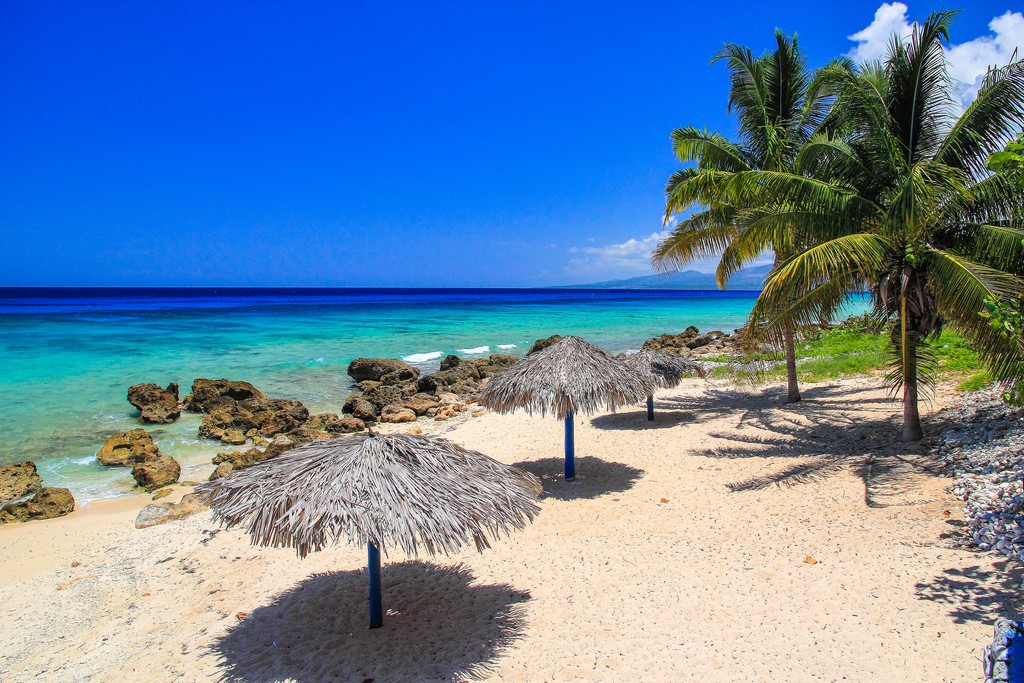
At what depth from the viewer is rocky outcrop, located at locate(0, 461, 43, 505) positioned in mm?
9469

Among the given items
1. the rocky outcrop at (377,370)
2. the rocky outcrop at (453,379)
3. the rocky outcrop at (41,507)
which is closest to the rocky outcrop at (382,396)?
the rocky outcrop at (453,379)

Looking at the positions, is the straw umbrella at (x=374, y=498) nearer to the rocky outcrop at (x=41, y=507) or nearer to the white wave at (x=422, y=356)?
the rocky outcrop at (x=41, y=507)

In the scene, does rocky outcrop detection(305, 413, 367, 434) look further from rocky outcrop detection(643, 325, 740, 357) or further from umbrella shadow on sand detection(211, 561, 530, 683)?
rocky outcrop detection(643, 325, 740, 357)

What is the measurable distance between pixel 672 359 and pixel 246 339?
96.3 ft

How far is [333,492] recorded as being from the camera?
14.8 ft

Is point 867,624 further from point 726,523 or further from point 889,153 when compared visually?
point 889,153

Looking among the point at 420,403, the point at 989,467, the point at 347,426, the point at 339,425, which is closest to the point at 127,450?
the point at 339,425

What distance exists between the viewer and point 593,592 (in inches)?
223

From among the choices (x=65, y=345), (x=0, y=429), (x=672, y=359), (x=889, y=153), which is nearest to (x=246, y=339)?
(x=65, y=345)

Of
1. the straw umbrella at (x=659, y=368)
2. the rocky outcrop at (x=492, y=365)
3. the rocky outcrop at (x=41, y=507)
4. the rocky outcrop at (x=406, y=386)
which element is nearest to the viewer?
the rocky outcrop at (x=41, y=507)

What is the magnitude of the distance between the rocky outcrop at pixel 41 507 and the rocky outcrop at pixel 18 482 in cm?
56

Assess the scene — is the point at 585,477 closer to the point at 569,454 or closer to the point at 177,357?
the point at 569,454

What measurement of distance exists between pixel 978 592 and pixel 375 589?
519cm

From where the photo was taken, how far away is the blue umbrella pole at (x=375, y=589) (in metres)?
5.06
